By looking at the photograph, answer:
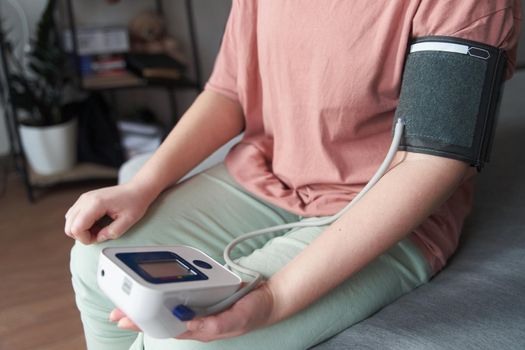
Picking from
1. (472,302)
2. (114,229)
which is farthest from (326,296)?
(114,229)

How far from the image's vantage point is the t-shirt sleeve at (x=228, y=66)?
951 mm

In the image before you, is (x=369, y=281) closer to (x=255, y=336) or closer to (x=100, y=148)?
(x=255, y=336)

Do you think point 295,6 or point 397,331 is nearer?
point 397,331

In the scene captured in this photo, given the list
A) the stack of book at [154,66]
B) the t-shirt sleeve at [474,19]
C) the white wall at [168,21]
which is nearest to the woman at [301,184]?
the t-shirt sleeve at [474,19]

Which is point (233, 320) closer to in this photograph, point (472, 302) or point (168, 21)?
point (472, 302)

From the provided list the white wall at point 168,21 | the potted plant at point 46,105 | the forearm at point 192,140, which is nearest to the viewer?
the forearm at point 192,140

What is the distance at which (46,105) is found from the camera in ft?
6.54

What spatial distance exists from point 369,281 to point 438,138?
0.65ft

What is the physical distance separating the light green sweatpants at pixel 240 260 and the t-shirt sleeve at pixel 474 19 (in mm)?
279

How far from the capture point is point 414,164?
69 centimetres

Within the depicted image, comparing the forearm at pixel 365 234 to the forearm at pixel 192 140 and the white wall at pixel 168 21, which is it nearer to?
the forearm at pixel 192 140

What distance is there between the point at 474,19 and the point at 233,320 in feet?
1.38

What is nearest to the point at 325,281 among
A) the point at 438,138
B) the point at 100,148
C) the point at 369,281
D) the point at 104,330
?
the point at 369,281

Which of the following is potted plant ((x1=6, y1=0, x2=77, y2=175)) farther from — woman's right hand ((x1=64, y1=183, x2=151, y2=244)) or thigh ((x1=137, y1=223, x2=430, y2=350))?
thigh ((x1=137, y1=223, x2=430, y2=350))
